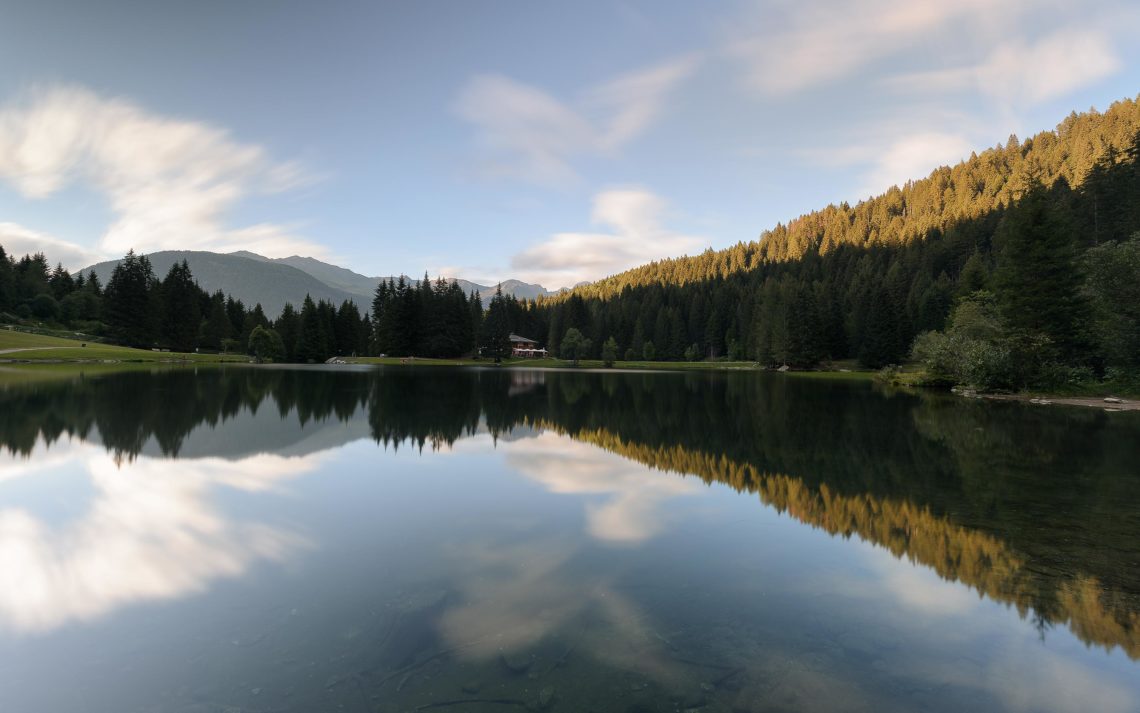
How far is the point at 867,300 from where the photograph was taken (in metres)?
92.1

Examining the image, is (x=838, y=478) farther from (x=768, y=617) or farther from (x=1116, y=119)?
(x=1116, y=119)

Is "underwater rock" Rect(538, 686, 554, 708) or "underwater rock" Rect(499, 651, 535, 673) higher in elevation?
"underwater rock" Rect(538, 686, 554, 708)

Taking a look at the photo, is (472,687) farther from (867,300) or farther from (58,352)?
(867,300)

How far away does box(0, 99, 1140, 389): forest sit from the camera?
3988 centimetres

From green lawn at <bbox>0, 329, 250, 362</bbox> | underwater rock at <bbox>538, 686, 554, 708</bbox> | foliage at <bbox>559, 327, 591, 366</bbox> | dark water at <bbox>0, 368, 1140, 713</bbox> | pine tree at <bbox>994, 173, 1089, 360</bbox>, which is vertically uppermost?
pine tree at <bbox>994, 173, 1089, 360</bbox>

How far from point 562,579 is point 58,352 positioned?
85471 millimetres

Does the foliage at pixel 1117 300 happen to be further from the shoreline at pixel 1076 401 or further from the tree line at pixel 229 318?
the tree line at pixel 229 318

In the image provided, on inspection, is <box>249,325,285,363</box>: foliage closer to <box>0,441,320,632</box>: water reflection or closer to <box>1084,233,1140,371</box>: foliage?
<box>0,441,320,632</box>: water reflection

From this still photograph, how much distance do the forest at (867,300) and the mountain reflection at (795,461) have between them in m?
15.4

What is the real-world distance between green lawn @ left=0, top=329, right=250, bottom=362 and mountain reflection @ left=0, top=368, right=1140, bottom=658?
3905 cm

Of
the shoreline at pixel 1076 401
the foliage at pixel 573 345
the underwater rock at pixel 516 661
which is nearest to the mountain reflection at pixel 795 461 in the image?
the underwater rock at pixel 516 661

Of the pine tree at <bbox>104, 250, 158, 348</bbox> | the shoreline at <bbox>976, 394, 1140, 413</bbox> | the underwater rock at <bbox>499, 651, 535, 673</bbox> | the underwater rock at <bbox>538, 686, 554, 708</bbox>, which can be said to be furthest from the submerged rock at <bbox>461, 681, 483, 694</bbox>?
the pine tree at <bbox>104, 250, 158, 348</bbox>

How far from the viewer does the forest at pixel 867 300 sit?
3988cm

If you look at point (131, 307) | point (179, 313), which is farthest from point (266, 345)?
point (131, 307)
